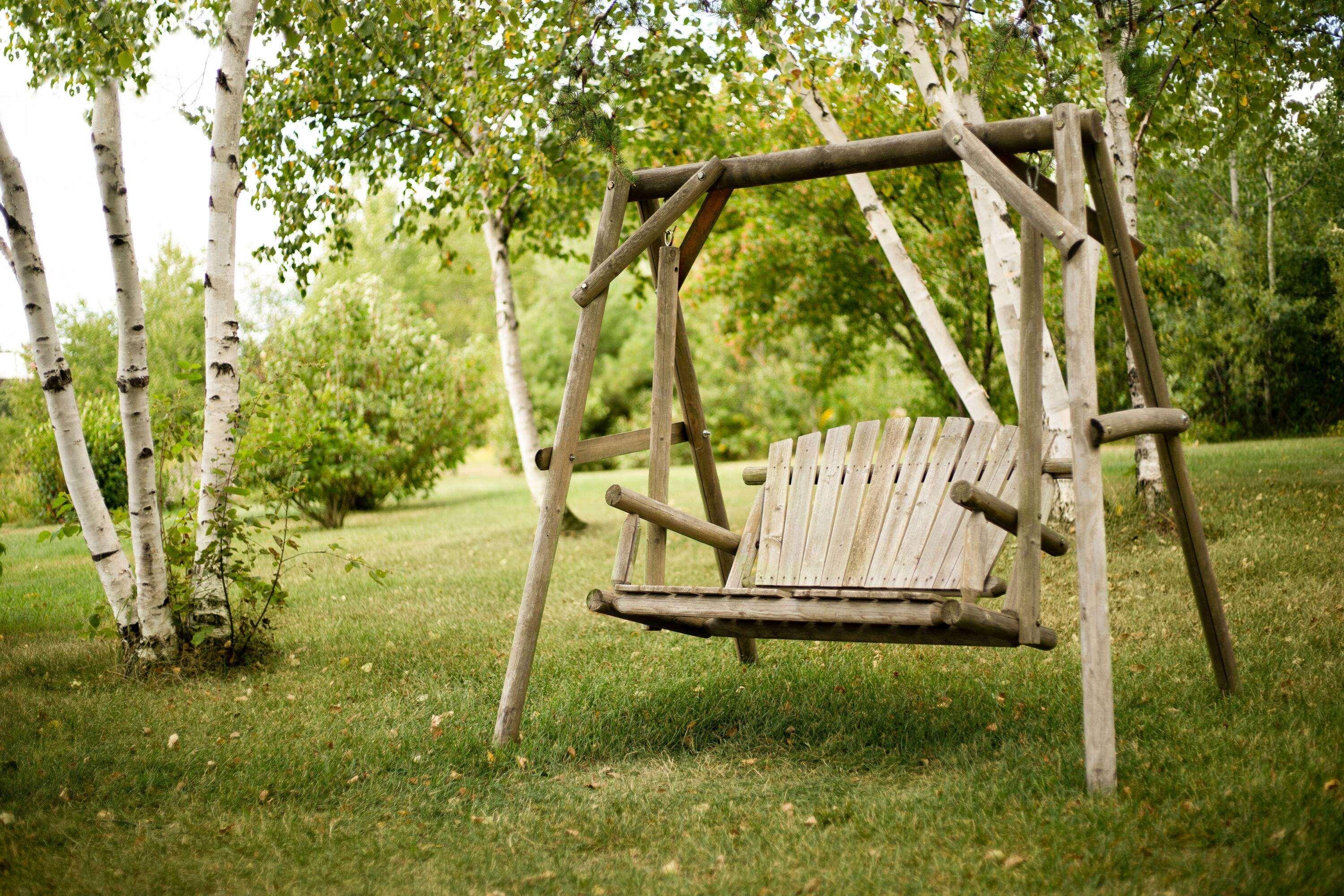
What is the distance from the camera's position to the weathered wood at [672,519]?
3.49m

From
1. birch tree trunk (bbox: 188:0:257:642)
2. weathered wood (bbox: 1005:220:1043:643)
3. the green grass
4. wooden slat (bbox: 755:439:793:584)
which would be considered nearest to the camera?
the green grass

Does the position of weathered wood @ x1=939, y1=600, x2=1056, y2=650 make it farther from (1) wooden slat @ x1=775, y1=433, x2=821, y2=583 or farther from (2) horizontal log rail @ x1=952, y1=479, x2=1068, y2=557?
(1) wooden slat @ x1=775, y1=433, x2=821, y2=583

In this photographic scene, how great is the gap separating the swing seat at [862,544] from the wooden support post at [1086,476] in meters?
0.18

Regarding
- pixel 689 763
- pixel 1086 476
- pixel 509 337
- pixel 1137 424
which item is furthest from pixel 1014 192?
pixel 509 337

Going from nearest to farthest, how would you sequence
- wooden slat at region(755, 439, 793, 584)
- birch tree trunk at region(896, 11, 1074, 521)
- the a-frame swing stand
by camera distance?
the a-frame swing stand
wooden slat at region(755, 439, 793, 584)
birch tree trunk at region(896, 11, 1074, 521)

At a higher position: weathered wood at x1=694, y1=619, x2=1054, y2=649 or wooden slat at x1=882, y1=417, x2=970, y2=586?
wooden slat at x1=882, y1=417, x2=970, y2=586

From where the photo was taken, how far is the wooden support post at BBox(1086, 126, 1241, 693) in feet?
10.9

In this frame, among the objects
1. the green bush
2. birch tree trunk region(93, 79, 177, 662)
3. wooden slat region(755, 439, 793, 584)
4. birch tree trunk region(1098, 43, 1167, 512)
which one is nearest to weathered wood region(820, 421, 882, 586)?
wooden slat region(755, 439, 793, 584)

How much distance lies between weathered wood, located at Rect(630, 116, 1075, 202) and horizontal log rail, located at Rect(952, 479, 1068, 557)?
1051mm

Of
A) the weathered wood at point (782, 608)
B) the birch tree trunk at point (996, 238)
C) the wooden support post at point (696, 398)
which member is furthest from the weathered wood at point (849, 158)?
the birch tree trunk at point (996, 238)

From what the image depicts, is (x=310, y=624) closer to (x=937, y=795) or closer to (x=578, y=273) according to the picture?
(x=937, y=795)

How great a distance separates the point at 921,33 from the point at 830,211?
3585 mm

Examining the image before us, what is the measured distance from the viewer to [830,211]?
959 cm

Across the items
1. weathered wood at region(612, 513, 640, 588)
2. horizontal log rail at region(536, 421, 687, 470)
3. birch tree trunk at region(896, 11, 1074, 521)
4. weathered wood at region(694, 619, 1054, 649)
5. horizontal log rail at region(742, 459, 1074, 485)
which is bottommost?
weathered wood at region(694, 619, 1054, 649)
